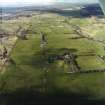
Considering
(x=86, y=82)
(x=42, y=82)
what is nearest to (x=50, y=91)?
(x=42, y=82)

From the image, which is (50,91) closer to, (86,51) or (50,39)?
(86,51)

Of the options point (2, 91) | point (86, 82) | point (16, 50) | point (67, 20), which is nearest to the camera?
point (2, 91)

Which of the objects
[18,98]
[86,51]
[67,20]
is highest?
[67,20]

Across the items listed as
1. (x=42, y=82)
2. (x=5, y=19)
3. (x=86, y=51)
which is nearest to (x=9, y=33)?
(x=5, y=19)

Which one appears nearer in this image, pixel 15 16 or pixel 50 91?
pixel 50 91

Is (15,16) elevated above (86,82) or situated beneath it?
elevated above

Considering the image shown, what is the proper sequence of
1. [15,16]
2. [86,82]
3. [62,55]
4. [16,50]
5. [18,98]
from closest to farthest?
[18,98], [86,82], [62,55], [16,50], [15,16]
